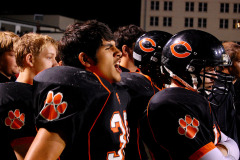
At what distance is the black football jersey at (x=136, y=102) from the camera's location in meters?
2.47

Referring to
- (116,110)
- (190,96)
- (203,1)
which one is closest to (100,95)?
(116,110)

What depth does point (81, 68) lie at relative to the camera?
6.48 feet

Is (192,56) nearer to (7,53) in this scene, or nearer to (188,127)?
(188,127)

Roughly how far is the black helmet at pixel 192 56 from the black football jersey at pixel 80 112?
69 cm

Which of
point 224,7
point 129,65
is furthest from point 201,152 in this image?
point 224,7

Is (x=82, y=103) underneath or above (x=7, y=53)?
underneath

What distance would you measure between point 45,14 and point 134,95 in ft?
188

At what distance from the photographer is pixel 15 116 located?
88.2 inches

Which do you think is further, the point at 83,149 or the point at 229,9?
the point at 229,9

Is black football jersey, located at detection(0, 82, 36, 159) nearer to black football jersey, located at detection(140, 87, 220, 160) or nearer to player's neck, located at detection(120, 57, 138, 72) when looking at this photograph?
black football jersey, located at detection(140, 87, 220, 160)

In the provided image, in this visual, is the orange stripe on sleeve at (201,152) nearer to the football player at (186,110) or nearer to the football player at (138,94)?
the football player at (186,110)

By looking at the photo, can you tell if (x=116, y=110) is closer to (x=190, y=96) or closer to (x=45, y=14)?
(x=190, y=96)

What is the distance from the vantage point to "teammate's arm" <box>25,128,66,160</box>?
1539 mm

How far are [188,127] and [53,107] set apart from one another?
2.83 ft
